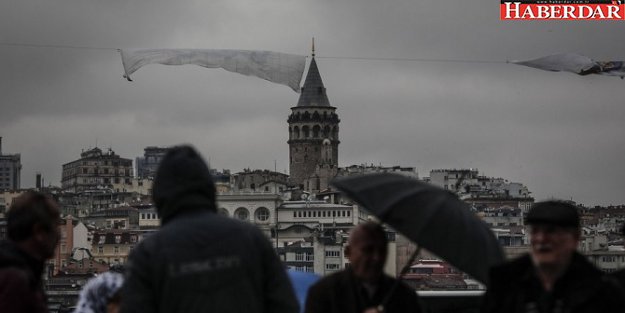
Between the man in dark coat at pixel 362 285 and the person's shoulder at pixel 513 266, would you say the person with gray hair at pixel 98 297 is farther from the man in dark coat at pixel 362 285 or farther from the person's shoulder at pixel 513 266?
the person's shoulder at pixel 513 266

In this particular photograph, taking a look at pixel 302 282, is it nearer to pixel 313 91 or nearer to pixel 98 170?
pixel 313 91

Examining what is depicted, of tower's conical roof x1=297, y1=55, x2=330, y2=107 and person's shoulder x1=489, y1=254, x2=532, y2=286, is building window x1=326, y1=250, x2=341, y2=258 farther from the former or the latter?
person's shoulder x1=489, y1=254, x2=532, y2=286

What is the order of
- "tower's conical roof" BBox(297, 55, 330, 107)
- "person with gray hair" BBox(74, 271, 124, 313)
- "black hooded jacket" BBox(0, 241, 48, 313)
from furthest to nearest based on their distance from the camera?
1. "tower's conical roof" BBox(297, 55, 330, 107)
2. "person with gray hair" BBox(74, 271, 124, 313)
3. "black hooded jacket" BBox(0, 241, 48, 313)

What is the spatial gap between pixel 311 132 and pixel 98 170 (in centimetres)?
3567

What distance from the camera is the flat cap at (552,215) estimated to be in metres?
4.93

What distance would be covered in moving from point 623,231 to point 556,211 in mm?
1309

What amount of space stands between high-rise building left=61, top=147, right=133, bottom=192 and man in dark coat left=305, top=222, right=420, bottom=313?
16983 centimetres

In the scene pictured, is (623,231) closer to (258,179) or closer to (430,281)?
(430,281)

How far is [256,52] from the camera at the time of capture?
1066cm

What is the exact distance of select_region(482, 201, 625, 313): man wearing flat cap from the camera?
482 centimetres

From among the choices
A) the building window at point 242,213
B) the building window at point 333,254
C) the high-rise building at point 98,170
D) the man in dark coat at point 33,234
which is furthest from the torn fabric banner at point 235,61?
the high-rise building at point 98,170

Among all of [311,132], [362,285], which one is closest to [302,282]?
[362,285]

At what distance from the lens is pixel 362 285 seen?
5.81 metres

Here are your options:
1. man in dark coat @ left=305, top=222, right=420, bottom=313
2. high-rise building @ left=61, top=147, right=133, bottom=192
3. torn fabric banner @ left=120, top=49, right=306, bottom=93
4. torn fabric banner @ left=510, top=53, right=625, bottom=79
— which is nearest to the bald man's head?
man in dark coat @ left=305, top=222, right=420, bottom=313
